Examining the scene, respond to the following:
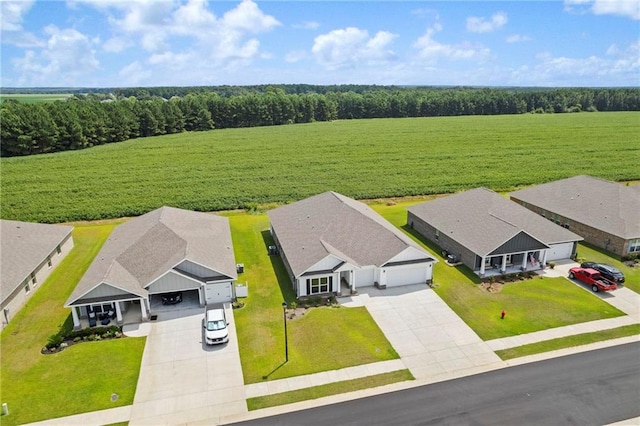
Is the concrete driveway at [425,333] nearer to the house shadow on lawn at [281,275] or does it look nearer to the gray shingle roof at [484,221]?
the house shadow on lawn at [281,275]

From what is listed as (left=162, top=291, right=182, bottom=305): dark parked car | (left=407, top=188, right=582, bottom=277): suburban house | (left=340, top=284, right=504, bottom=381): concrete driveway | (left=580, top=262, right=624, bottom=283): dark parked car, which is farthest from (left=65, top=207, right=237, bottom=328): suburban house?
(left=580, top=262, right=624, bottom=283): dark parked car

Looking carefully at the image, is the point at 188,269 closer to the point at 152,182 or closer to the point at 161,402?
the point at 161,402

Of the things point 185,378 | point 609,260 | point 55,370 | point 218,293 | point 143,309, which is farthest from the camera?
point 609,260

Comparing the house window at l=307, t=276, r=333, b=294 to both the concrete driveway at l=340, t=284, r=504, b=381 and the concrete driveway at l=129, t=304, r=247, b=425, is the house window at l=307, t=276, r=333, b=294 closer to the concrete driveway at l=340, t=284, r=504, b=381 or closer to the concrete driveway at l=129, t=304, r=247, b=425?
the concrete driveway at l=340, t=284, r=504, b=381

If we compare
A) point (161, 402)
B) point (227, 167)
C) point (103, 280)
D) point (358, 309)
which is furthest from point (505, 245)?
point (227, 167)

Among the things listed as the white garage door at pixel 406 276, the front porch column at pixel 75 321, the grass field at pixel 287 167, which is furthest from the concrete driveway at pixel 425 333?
the grass field at pixel 287 167

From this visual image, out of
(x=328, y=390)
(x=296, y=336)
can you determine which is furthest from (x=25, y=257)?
(x=328, y=390)

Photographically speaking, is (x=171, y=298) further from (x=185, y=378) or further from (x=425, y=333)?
(x=425, y=333)
